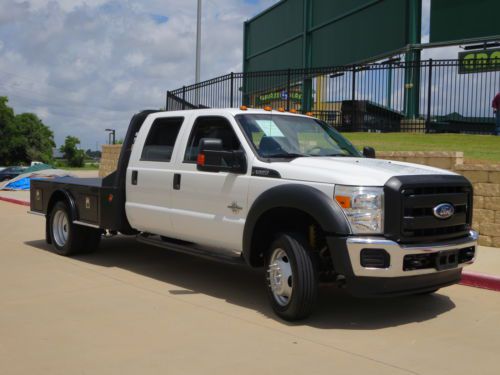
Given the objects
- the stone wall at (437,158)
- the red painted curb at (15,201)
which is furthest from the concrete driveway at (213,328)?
the red painted curb at (15,201)

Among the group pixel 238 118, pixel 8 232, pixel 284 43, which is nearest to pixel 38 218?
pixel 8 232

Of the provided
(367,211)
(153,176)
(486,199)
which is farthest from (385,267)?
(486,199)

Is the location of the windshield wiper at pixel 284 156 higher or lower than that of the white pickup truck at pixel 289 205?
higher

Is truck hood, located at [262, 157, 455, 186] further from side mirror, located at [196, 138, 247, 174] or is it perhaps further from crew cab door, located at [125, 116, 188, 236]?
crew cab door, located at [125, 116, 188, 236]

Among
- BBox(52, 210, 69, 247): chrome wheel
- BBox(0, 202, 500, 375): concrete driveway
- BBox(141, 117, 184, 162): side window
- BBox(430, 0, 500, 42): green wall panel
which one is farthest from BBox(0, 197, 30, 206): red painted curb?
BBox(430, 0, 500, 42): green wall panel

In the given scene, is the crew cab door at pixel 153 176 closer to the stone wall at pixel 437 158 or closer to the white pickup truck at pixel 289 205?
the white pickup truck at pixel 289 205

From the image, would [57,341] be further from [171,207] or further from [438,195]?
[438,195]

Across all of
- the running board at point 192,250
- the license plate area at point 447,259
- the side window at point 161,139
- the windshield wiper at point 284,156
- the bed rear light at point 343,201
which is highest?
the side window at point 161,139

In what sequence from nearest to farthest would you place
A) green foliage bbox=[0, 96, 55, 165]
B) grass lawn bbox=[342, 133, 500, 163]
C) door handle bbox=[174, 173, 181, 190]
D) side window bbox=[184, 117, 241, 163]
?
side window bbox=[184, 117, 241, 163] < door handle bbox=[174, 173, 181, 190] < grass lawn bbox=[342, 133, 500, 163] < green foliage bbox=[0, 96, 55, 165]

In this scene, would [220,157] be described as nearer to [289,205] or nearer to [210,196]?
[210,196]

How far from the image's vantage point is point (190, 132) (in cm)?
719

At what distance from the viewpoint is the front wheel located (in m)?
5.41

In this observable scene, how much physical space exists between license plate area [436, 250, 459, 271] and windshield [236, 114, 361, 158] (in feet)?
5.73

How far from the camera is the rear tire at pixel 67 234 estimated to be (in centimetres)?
899
